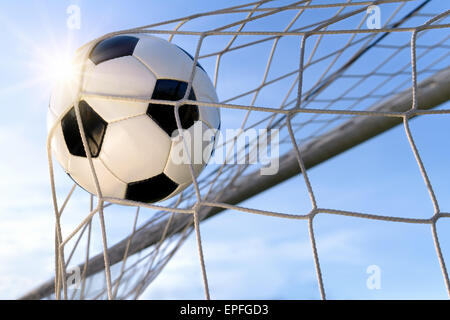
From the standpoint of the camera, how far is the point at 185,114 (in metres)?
1.88

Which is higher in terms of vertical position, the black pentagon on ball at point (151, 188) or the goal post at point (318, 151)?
the goal post at point (318, 151)

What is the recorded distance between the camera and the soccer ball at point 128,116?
184 centimetres

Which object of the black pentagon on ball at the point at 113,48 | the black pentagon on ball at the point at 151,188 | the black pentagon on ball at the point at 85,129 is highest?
the black pentagon on ball at the point at 113,48

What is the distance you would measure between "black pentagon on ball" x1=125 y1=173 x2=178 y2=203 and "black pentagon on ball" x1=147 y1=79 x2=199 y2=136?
0.22m

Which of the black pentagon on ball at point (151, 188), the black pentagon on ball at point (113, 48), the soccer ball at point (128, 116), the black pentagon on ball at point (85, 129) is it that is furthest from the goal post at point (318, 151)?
the black pentagon on ball at point (113, 48)

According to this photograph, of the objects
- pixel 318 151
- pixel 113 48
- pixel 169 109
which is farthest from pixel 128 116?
→ pixel 318 151

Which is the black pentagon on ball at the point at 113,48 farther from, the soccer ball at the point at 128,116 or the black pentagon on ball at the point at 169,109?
the black pentagon on ball at the point at 169,109

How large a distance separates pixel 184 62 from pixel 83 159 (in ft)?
1.95

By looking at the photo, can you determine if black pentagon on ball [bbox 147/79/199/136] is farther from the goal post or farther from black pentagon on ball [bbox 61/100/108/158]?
the goal post

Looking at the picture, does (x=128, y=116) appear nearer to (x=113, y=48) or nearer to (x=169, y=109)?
(x=169, y=109)
